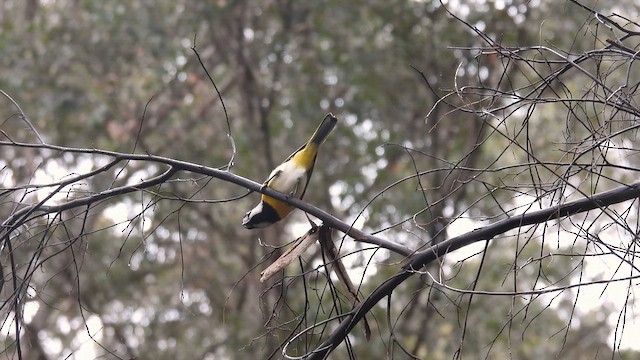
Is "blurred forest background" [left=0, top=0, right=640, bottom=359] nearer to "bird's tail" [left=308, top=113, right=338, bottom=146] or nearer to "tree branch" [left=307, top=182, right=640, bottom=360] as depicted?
"bird's tail" [left=308, top=113, right=338, bottom=146]

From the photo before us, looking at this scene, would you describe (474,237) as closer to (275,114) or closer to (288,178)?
(288,178)

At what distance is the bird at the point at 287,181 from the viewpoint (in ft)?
11.2

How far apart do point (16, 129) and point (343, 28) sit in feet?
9.25

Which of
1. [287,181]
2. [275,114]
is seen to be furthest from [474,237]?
[275,114]

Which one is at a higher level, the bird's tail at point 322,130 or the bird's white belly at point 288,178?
the bird's tail at point 322,130

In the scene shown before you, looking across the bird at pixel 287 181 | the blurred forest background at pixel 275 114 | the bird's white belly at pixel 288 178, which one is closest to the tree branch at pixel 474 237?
the bird at pixel 287 181

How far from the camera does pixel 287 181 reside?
3.62 metres

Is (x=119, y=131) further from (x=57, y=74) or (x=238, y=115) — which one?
(x=238, y=115)

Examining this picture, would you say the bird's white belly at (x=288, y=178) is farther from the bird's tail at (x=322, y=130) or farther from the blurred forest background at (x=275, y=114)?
the blurred forest background at (x=275, y=114)

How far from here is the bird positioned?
11.2 ft

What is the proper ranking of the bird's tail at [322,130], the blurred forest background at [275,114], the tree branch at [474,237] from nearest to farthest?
the tree branch at [474,237] → the bird's tail at [322,130] → the blurred forest background at [275,114]

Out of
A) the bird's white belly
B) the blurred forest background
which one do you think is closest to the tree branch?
the bird's white belly

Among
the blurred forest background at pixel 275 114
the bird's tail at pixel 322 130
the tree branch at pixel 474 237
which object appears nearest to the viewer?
the tree branch at pixel 474 237

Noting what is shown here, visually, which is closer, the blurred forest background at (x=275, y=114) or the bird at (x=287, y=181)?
the bird at (x=287, y=181)
